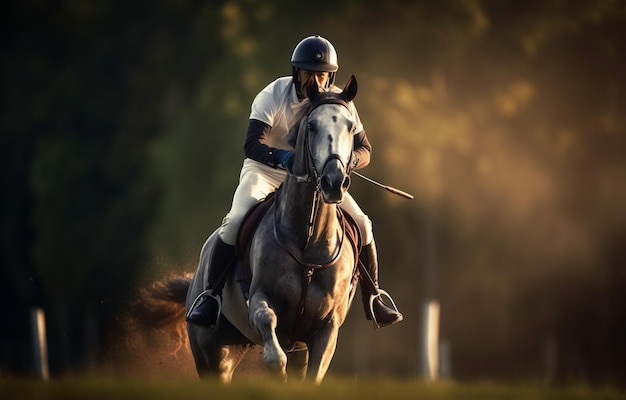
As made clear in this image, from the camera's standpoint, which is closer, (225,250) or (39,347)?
(225,250)

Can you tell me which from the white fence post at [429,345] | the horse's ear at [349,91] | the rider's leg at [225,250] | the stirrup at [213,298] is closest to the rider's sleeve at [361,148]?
the horse's ear at [349,91]

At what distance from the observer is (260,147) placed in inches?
429

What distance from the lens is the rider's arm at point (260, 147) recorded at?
10703 millimetres

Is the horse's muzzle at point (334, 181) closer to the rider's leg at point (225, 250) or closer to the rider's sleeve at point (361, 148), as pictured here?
the rider's sleeve at point (361, 148)

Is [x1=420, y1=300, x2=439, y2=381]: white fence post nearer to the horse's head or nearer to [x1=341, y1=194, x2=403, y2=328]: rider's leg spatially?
Result: [x1=341, y1=194, x2=403, y2=328]: rider's leg

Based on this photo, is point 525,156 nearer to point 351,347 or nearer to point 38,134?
point 351,347

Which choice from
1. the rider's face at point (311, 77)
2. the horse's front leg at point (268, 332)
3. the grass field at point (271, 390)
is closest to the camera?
the grass field at point (271, 390)

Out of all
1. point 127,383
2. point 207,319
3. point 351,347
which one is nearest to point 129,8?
point 351,347

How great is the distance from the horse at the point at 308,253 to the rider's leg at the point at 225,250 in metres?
0.33

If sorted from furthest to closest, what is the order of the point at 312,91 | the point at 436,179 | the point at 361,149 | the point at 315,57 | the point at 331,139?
1. the point at 436,179
2. the point at 315,57
3. the point at 361,149
4. the point at 312,91
5. the point at 331,139

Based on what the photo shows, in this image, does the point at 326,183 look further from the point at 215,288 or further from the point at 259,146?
the point at 215,288

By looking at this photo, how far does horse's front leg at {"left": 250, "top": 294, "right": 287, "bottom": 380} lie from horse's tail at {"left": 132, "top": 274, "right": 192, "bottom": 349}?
11.5 ft

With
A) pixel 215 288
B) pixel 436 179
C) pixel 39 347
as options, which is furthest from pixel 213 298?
pixel 436 179

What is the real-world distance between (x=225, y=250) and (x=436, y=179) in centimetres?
2375
